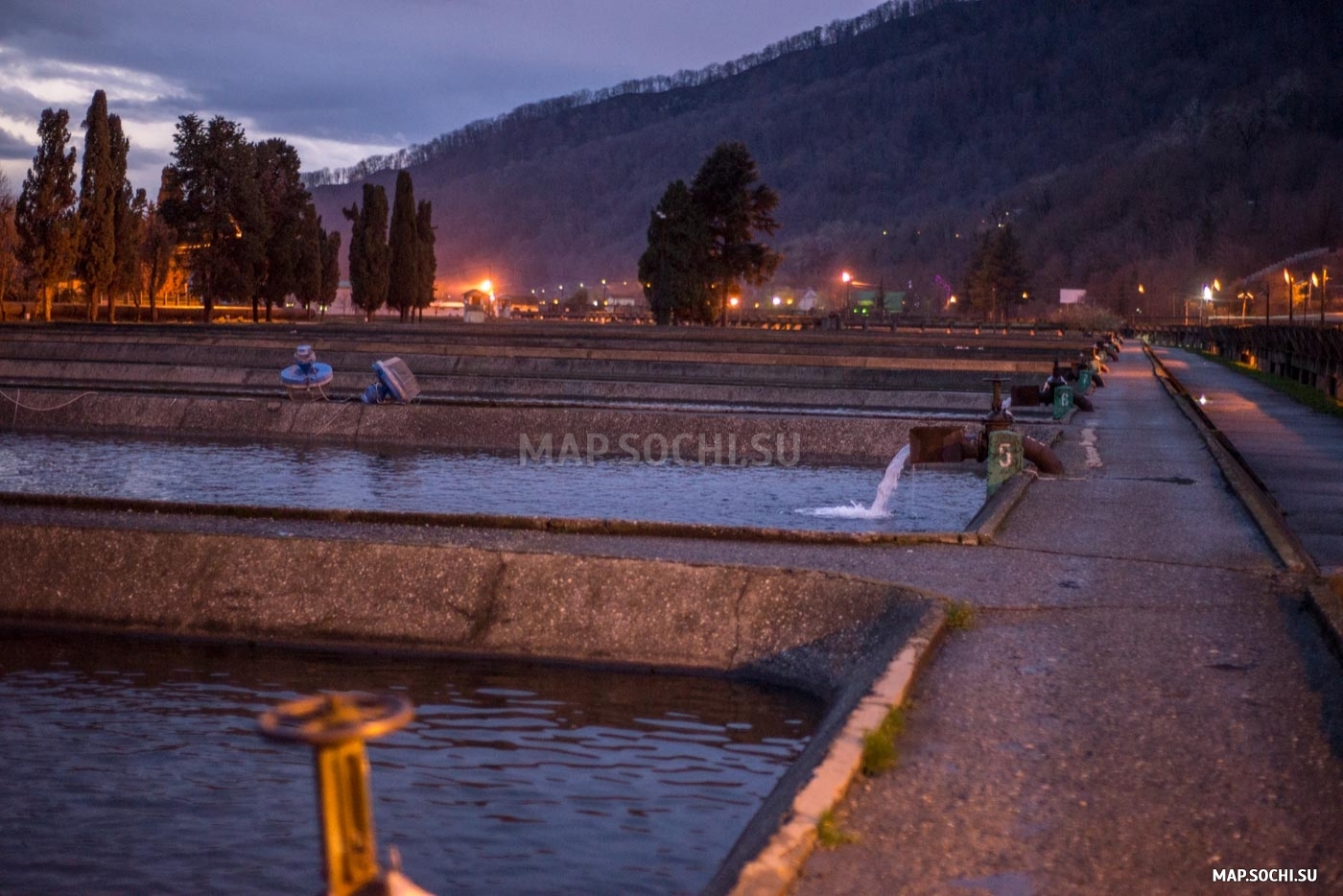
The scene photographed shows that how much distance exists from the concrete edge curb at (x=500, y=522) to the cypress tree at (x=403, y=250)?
2902 inches

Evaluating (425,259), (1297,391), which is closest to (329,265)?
(425,259)

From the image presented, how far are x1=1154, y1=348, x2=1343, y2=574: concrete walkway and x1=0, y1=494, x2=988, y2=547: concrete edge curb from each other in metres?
3.04

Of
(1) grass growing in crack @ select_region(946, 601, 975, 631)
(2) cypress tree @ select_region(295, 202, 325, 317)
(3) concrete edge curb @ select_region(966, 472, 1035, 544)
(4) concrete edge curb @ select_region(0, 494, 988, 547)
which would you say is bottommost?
(1) grass growing in crack @ select_region(946, 601, 975, 631)

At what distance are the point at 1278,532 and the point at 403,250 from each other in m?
76.4

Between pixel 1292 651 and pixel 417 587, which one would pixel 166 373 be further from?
pixel 1292 651

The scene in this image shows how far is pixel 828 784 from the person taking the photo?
493 centimetres

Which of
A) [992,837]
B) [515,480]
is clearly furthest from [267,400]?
[992,837]

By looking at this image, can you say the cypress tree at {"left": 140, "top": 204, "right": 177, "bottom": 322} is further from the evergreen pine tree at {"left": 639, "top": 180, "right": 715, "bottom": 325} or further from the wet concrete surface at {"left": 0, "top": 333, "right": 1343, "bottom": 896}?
the wet concrete surface at {"left": 0, "top": 333, "right": 1343, "bottom": 896}

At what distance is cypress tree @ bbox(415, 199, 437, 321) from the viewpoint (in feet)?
281

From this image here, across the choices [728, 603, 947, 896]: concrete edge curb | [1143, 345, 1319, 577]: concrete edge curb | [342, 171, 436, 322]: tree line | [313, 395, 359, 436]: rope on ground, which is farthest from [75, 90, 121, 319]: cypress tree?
[728, 603, 947, 896]: concrete edge curb

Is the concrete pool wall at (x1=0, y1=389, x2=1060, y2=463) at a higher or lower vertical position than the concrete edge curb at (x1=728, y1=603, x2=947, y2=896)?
higher

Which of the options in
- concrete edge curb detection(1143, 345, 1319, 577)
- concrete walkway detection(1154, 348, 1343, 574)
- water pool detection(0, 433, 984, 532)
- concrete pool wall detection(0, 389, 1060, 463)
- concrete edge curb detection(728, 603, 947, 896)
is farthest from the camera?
concrete pool wall detection(0, 389, 1060, 463)

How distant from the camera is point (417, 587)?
904cm

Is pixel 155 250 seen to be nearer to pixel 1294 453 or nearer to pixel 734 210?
pixel 734 210
